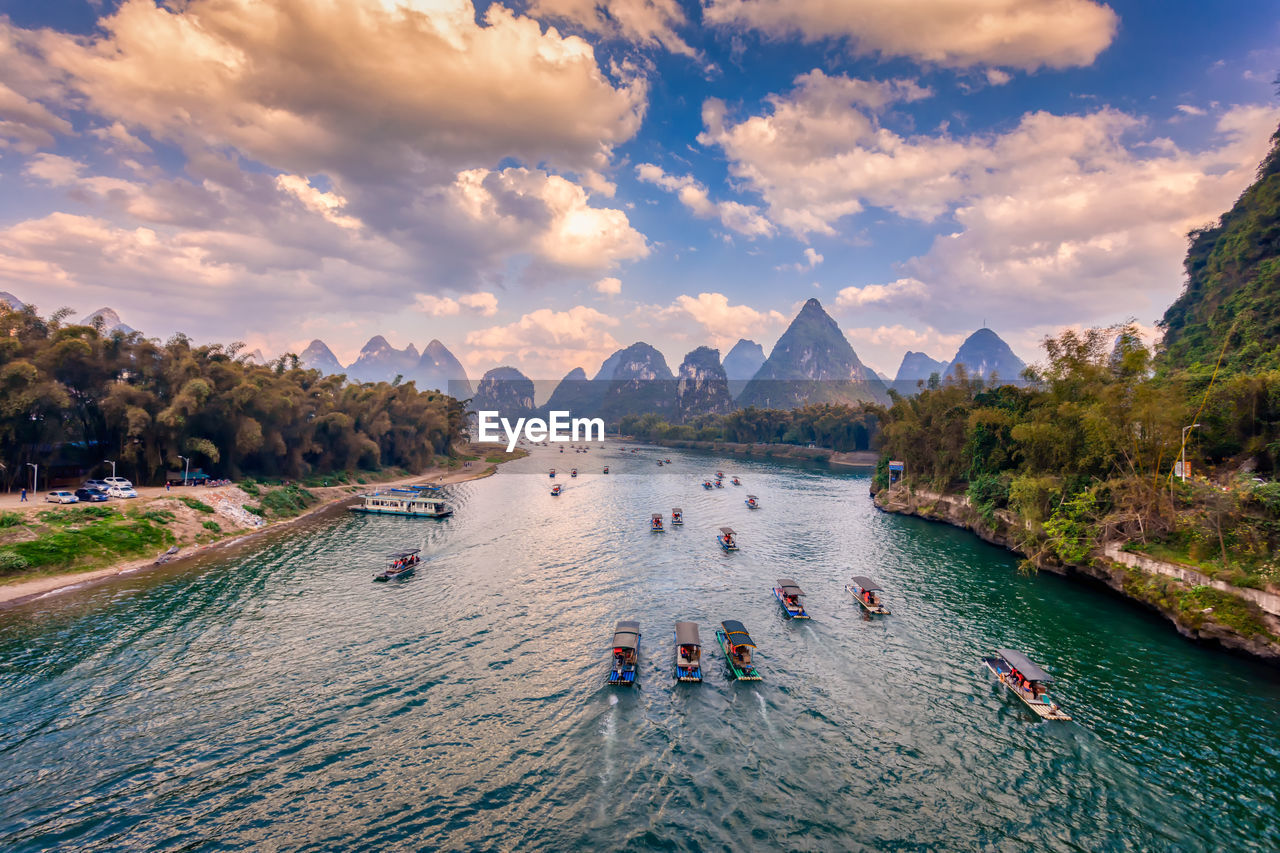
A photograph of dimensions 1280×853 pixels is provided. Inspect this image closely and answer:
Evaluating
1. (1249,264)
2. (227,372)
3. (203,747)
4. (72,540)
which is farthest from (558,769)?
(1249,264)

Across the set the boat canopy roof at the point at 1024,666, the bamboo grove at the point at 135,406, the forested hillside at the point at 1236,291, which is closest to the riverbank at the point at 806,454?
the forested hillside at the point at 1236,291

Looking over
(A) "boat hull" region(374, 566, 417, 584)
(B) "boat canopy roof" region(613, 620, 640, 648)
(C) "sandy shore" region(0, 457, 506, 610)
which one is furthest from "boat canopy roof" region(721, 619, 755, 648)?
(C) "sandy shore" region(0, 457, 506, 610)

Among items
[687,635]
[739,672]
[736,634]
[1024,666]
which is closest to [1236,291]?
[1024,666]

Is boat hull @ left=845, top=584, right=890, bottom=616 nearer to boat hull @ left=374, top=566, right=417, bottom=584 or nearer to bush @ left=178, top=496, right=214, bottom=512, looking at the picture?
boat hull @ left=374, top=566, right=417, bottom=584

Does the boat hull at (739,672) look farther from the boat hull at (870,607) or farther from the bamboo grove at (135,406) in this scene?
the bamboo grove at (135,406)

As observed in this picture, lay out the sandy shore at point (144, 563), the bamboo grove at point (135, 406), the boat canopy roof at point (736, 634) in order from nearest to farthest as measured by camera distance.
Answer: the boat canopy roof at point (736, 634)
the sandy shore at point (144, 563)
the bamboo grove at point (135, 406)

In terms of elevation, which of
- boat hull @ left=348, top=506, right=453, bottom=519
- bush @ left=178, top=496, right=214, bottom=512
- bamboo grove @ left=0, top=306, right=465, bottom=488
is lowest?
boat hull @ left=348, top=506, right=453, bottom=519
